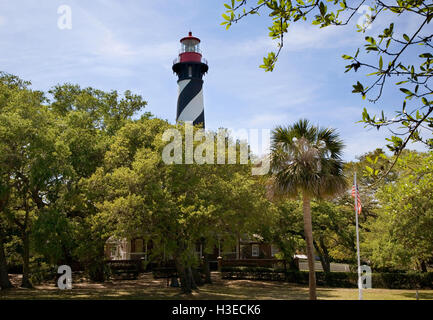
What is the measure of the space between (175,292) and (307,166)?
13161 mm

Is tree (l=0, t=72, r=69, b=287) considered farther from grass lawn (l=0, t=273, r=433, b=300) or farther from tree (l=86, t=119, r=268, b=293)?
grass lawn (l=0, t=273, r=433, b=300)

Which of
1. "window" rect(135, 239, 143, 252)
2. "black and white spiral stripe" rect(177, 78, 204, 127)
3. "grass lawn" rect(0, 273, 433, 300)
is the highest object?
"black and white spiral stripe" rect(177, 78, 204, 127)

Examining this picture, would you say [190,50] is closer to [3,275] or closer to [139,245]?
[139,245]

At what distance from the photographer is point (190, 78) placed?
152 ft

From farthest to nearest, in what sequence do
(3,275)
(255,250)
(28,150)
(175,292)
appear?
(255,250), (3,275), (175,292), (28,150)

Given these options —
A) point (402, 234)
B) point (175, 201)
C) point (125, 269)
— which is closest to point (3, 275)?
point (125, 269)

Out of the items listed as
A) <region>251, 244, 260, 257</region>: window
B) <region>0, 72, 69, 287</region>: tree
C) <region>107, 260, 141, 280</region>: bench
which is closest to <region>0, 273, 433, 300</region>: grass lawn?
<region>107, 260, 141, 280</region>: bench

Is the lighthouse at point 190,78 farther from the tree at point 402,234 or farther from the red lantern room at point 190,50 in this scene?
the tree at point 402,234

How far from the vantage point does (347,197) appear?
3612 centimetres

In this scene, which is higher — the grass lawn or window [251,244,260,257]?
window [251,244,260,257]

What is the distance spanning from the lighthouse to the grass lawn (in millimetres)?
20519

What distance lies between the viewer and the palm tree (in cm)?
1608
